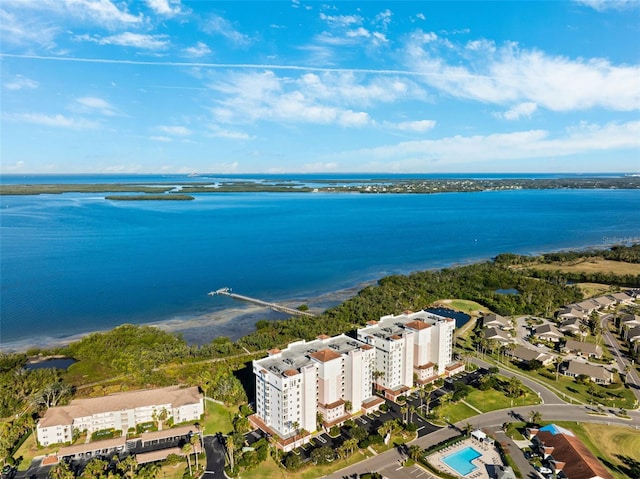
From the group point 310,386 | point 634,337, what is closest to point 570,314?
point 634,337

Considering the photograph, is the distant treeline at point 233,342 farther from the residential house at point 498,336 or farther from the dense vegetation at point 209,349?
the residential house at point 498,336

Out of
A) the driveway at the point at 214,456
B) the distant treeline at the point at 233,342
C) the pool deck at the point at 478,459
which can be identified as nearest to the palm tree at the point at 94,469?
the driveway at the point at 214,456

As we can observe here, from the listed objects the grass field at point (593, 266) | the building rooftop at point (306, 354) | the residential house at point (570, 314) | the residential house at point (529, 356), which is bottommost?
the residential house at point (529, 356)

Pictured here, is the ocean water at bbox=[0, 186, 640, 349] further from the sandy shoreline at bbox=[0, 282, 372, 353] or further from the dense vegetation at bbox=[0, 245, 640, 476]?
the dense vegetation at bbox=[0, 245, 640, 476]

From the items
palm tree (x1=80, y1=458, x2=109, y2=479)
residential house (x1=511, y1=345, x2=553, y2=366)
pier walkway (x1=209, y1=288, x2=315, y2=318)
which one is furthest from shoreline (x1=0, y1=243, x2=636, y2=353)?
residential house (x1=511, y1=345, x2=553, y2=366)

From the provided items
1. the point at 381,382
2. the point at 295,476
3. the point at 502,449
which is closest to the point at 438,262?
the point at 381,382

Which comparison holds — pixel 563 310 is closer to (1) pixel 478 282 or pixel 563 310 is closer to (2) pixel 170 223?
(1) pixel 478 282
